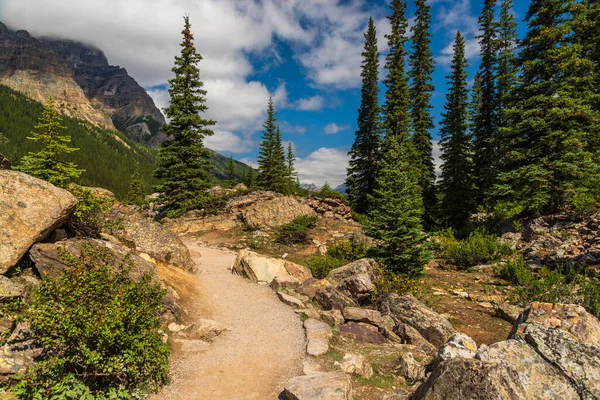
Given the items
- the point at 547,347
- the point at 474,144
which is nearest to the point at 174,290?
the point at 547,347

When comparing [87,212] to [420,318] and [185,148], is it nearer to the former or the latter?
[420,318]

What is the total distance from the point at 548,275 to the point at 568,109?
10.7 m

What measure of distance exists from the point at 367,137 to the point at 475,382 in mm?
33606

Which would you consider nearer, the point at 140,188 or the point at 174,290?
the point at 174,290

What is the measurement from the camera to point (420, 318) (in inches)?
350

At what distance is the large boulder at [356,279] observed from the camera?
11.1 metres

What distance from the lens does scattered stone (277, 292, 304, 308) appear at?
35.5ft

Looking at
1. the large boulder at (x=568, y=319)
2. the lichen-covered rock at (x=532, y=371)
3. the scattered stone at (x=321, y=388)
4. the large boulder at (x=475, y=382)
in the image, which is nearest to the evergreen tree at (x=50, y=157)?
the scattered stone at (x=321, y=388)

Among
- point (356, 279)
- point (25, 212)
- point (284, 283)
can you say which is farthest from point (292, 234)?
point (25, 212)

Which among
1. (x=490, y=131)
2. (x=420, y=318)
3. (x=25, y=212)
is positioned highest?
(x=490, y=131)

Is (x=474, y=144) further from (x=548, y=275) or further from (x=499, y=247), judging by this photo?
(x=548, y=275)

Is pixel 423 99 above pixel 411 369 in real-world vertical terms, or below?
above

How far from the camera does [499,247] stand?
16656mm

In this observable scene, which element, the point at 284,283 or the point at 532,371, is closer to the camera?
the point at 532,371
